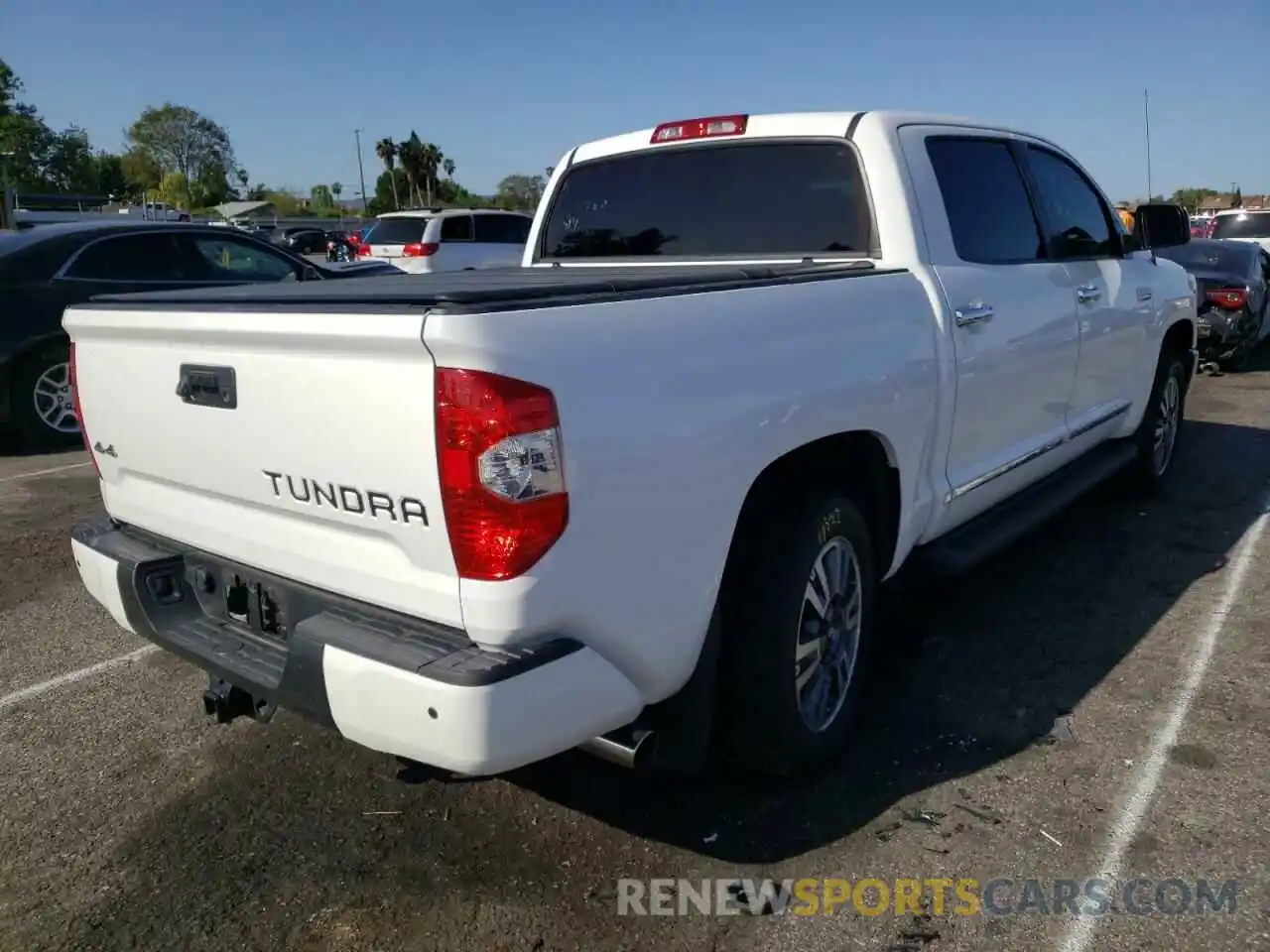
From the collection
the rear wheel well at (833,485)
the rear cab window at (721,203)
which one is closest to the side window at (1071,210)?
the rear cab window at (721,203)

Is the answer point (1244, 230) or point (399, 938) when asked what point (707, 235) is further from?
point (1244, 230)

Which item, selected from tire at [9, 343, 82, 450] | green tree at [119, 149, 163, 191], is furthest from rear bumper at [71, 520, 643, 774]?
green tree at [119, 149, 163, 191]

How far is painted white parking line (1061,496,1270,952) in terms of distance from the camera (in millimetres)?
2514

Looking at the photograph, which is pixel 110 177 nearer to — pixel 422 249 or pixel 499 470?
pixel 422 249

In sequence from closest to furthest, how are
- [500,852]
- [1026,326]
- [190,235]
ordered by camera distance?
[500,852], [1026,326], [190,235]

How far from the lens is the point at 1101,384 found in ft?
16.0

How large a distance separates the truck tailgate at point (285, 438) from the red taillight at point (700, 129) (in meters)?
2.19

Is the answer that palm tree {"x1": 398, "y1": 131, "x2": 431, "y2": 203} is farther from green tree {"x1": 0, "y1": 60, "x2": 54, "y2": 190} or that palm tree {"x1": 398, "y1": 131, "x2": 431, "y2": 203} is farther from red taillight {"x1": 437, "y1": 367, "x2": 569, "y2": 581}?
red taillight {"x1": 437, "y1": 367, "x2": 569, "y2": 581}

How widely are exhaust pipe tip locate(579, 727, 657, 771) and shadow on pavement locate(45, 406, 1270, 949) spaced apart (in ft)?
1.36

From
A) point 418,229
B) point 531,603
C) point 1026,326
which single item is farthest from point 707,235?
point 418,229

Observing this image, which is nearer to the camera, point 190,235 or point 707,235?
point 707,235

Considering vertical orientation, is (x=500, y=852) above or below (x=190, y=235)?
below

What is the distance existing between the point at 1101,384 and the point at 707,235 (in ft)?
6.88

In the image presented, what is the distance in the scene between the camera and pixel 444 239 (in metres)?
16.6
